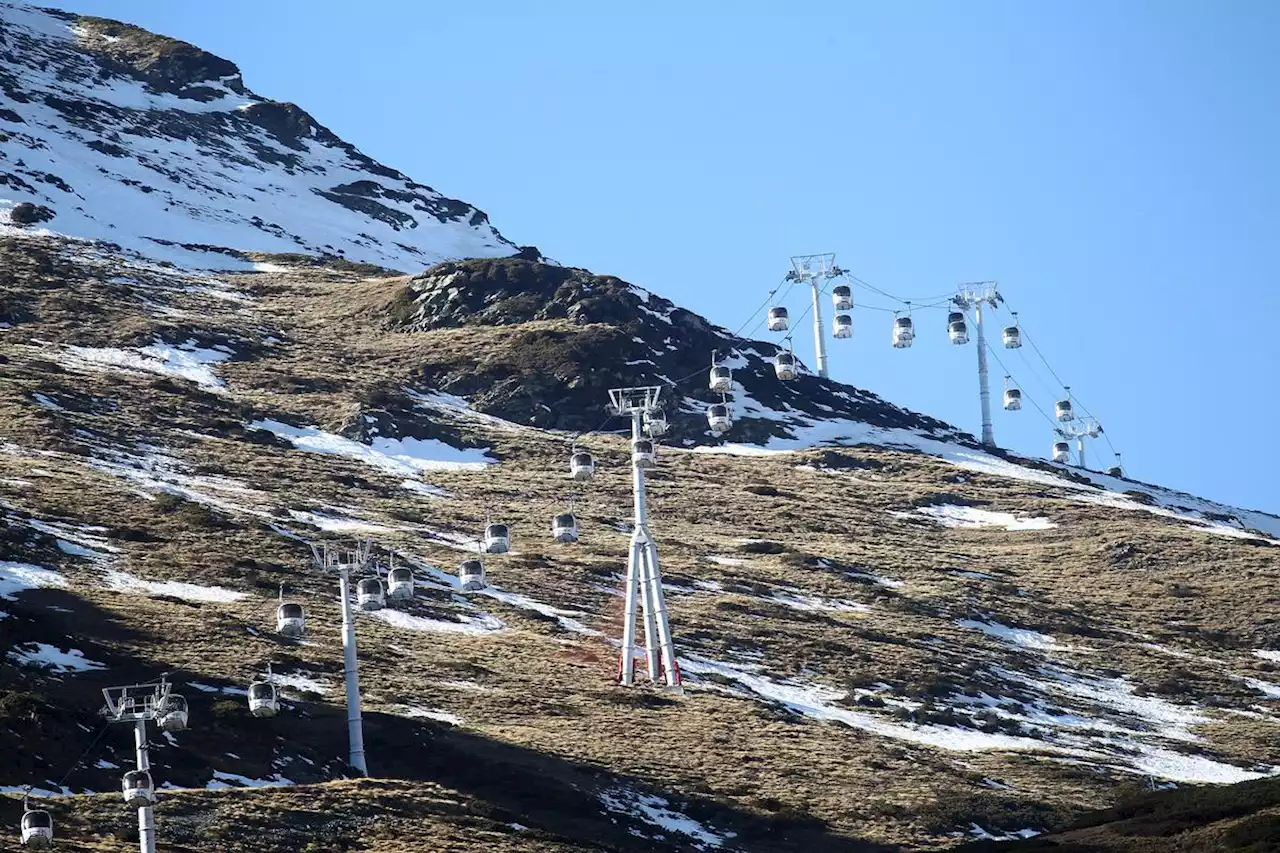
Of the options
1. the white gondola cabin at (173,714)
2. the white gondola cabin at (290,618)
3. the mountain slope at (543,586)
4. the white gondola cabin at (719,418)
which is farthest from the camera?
the white gondola cabin at (719,418)

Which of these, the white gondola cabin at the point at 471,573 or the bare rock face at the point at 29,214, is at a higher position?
the bare rock face at the point at 29,214

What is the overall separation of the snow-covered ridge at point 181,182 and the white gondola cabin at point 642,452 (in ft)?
322

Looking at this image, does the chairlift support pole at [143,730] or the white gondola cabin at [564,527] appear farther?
the white gondola cabin at [564,527]

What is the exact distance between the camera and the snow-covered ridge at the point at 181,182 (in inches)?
6043

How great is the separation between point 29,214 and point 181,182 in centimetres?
2269

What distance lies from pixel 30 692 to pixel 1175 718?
42033mm

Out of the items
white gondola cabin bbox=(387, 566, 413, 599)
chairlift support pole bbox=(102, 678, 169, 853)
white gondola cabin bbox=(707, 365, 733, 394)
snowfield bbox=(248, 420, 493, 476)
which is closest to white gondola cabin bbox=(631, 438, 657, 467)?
white gondola cabin bbox=(387, 566, 413, 599)

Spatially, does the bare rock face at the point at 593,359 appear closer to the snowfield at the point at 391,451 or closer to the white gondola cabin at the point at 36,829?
the snowfield at the point at 391,451

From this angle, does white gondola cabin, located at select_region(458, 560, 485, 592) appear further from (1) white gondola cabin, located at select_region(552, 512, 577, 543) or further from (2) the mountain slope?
(2) the mountain slope

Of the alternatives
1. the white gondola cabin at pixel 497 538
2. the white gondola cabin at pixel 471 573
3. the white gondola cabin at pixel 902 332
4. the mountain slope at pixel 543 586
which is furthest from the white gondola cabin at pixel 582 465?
the white gondola cabin at pixel 902 332

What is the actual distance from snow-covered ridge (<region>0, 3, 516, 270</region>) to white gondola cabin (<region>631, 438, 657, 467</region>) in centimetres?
9800

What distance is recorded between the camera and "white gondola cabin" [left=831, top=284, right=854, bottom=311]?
109 meters

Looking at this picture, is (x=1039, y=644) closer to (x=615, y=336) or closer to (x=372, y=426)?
(x=372, y=426)

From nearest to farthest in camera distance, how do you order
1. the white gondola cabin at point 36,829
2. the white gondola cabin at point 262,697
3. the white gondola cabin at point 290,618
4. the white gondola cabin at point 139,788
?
the white gondola cabin at point 139,788 < the white gondola cabin at point 36,829 < the white gondola cabin at point 262,697 < the white gondola cabin at point 290,618
